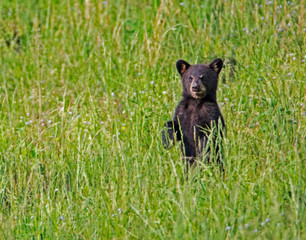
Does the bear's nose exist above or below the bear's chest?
above

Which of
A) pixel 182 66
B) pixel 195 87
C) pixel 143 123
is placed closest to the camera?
pixel 195 87

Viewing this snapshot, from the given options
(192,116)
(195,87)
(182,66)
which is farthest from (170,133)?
(182,66)

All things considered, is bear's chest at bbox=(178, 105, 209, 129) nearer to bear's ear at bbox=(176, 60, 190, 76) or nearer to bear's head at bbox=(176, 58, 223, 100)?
bear's head at bbox=(176, 58, 223, 100)

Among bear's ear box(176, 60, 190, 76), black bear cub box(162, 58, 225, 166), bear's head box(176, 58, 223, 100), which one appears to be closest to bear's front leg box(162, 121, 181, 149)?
black bear cub box(162, 58, 225, 166)

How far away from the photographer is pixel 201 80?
542cm

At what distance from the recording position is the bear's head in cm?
536

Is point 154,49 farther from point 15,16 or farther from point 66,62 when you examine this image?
point 15,16

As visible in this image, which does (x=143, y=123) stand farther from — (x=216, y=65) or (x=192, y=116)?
(x=216, y=65)

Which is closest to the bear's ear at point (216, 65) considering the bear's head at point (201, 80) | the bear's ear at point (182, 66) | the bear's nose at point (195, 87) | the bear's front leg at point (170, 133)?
the bear's head at point (201, 80)

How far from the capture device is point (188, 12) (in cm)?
772

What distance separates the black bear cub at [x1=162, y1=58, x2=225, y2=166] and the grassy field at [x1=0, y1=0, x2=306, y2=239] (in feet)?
0.50

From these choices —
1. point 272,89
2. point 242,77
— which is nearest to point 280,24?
point 242,77

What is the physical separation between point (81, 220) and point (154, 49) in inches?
127

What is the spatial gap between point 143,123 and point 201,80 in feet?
2.23
